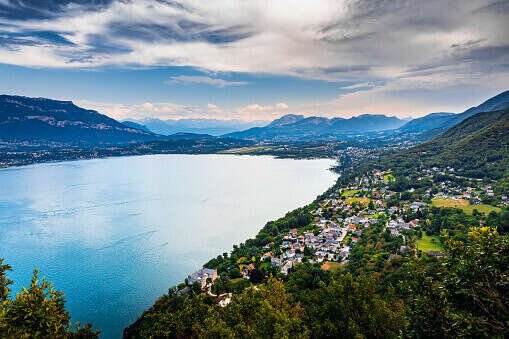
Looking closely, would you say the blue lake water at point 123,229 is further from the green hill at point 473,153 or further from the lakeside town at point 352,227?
the green hill at point 473,153

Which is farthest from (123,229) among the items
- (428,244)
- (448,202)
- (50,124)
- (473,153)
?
(50,124)

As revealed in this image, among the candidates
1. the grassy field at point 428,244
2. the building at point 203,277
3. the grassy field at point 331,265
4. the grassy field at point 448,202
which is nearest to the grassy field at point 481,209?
the grassy field at point 448,202

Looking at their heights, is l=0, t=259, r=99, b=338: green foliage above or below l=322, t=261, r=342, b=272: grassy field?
above

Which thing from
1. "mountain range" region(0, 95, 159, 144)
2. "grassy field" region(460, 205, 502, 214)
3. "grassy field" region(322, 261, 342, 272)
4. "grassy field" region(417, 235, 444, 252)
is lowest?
"grassy field" region(322, 261, 342, 272)

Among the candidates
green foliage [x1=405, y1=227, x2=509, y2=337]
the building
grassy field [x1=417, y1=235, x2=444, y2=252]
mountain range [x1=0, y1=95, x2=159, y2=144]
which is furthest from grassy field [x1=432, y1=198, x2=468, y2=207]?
mountain range [x1=0, y1=95, x2=159, y2=144]

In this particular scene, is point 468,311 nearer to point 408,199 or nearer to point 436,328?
point 436,328

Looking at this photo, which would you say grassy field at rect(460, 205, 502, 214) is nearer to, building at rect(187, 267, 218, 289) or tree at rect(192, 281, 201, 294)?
building at rect(187, 267, 218, 289)

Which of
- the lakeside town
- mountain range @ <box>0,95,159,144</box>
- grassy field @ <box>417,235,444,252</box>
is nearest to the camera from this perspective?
the lakeside town
